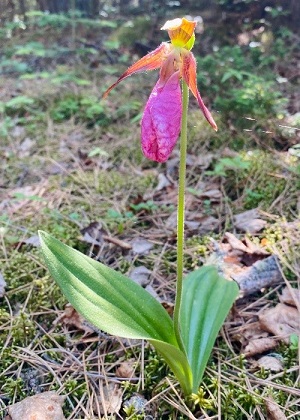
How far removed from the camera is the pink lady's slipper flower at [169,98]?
0.94 metres

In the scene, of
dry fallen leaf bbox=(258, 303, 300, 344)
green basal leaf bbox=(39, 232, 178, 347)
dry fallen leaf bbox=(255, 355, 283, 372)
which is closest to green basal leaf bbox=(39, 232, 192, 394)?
green basal leaf bbox=(39, 232, 178, 347)

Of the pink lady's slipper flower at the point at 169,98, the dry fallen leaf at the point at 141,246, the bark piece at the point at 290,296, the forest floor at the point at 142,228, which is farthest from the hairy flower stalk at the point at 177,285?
the dry fallen leaf at the point at 141,246

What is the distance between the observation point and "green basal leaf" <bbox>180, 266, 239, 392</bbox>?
49.5 inches

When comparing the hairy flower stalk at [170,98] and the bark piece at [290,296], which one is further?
the bark piece at [290,296]

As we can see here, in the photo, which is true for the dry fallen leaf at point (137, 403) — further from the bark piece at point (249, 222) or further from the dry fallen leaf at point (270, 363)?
the bark piece at point (249, 222)

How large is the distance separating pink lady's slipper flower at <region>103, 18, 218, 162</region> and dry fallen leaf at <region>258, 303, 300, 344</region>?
2.47ft

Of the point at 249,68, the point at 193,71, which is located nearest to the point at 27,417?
the point at 193,71

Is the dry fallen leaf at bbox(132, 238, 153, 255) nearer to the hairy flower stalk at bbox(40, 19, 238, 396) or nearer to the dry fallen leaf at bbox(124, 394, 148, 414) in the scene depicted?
the hairy flower stalk at bbox(40, 19, 238, 396)

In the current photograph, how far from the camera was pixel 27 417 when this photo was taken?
1086 millimetres

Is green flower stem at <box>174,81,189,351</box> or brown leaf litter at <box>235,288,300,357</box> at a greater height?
green flower stem at <box>174,81,189,351</box>

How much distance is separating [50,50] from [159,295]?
3.58m

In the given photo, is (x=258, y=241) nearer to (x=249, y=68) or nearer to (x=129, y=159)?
(x=129, y=159)

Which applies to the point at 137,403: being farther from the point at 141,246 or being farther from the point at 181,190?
the point at 141,246

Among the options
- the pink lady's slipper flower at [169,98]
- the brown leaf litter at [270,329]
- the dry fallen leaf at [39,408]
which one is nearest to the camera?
the pink lady's slipper flower at [169,98]
